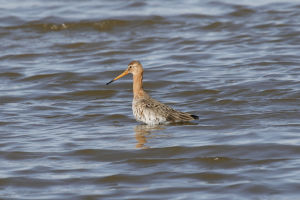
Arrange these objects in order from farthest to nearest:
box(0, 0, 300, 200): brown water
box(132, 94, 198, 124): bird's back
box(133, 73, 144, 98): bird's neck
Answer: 1. box(133, 73, 144, 98): bird's neck
2. box(132, 94, 198, 124): bird's back
3. box(0, 0, 300, 200): brown water

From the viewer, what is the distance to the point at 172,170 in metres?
7.46

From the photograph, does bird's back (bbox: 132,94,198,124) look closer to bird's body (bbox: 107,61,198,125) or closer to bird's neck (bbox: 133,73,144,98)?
bird's body (bbox: 107,61,198,125)

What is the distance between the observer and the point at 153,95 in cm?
1202

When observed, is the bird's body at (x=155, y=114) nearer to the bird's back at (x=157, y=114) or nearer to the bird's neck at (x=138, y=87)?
the bird's back at (x=157, y=114)

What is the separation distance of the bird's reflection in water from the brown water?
0.02 metres

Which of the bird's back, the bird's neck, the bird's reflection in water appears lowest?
the bird's reflection in water

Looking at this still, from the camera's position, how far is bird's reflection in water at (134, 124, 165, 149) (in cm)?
863

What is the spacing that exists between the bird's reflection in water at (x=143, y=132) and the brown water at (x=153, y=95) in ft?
0.05

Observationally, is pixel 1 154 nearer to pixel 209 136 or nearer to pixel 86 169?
pixel 86 169

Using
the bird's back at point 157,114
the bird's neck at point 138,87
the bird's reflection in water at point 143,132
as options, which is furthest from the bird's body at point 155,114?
the bird's neck at point 138,87

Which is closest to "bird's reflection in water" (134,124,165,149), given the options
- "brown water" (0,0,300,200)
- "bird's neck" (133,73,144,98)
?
"brown water" (0,0,300,200)

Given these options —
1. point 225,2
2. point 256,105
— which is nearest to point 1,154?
point 256,105

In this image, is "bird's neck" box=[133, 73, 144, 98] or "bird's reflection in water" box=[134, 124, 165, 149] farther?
"bird's neck" box=[133, 73, 144, 98]

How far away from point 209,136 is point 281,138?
38.4 inches
